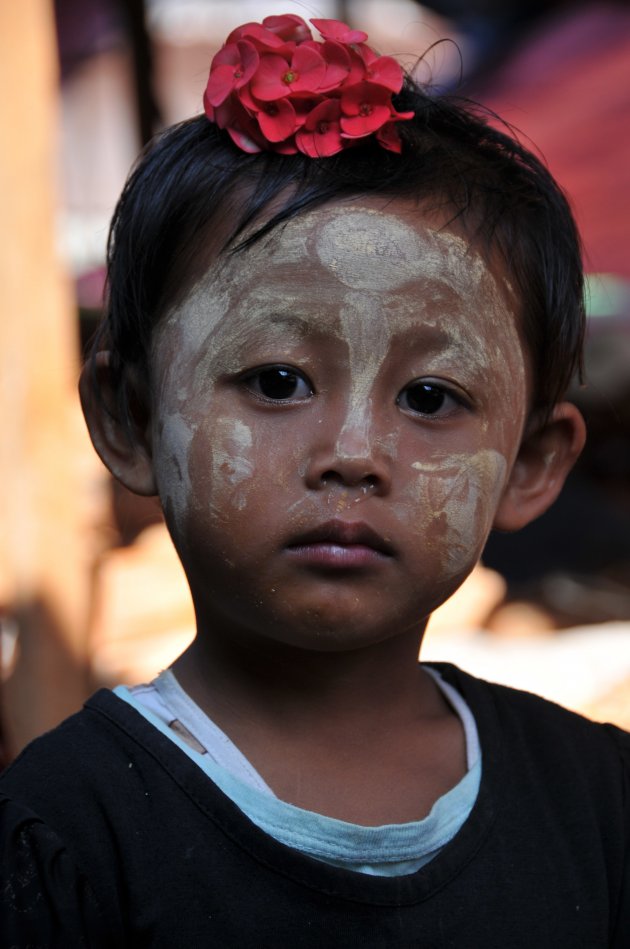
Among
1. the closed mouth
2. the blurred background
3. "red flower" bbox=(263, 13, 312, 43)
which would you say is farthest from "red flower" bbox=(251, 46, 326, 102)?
the closed mouth

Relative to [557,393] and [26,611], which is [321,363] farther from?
[26,611]

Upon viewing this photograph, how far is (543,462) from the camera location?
65.1 inches

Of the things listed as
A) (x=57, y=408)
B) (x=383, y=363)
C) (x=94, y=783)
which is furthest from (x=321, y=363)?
(x=57, y=408)

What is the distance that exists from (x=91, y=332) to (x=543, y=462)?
4.65 m

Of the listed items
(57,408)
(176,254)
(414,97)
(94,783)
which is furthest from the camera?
(57,408)

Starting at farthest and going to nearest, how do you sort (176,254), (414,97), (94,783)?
(414,97) → (176,254) → (94,783)

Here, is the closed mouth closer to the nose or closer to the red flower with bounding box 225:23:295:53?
the nose

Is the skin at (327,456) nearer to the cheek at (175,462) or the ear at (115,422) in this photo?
the cheek at (175,462)

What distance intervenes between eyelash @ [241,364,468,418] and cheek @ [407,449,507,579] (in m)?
0.07

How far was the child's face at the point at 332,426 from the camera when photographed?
4.22ft

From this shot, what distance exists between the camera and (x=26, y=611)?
2.99 m

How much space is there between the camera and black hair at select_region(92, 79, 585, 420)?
1390 mm

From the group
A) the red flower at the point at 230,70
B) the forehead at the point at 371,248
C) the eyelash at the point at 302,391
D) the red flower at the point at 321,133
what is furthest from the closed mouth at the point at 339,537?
the red flower at the point at 230,70

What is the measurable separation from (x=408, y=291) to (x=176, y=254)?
31cm
